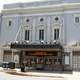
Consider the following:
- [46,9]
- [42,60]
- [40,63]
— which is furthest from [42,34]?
[40,63]

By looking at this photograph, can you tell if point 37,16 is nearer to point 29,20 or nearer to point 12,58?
point 29,20

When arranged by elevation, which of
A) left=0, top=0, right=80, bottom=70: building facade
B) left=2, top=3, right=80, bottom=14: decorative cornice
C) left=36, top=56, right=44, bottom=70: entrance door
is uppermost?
left=2, top=3, right=80, bottom=14: decorative cornice

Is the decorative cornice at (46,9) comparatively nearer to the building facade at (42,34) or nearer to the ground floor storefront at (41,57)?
the building facade at (42,34)

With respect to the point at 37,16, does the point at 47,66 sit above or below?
below

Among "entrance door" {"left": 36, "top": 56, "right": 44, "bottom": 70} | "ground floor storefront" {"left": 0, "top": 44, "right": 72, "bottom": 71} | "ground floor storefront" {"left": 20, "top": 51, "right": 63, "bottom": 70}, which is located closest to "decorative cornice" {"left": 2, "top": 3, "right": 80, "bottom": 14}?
"ground floor storefront" {"left": 0, "top": 44, "right": 72, "bottom": 71}

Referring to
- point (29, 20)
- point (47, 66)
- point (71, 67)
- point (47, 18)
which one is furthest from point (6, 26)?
point (71, 67)

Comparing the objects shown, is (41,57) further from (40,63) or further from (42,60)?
(40,63)

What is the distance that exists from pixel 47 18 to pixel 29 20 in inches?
102

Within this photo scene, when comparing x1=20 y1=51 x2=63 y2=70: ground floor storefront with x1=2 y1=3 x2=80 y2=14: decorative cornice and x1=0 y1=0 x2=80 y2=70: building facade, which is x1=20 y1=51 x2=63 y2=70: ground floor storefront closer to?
x1=0 y1=0 x2=80 y2=70: building facade

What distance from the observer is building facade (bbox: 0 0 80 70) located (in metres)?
30.5

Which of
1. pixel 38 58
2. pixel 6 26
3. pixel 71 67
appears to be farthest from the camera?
pixel 6 26

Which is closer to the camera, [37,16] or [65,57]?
[65,57]

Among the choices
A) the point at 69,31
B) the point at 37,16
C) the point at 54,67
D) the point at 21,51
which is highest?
the point at 37,16

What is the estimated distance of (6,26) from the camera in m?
34.7
